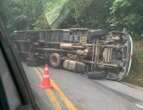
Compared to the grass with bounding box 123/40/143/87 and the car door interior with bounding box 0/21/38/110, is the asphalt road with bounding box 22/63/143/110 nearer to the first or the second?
the grass with bounding box 123/40/143/87

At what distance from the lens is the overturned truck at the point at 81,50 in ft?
28.8

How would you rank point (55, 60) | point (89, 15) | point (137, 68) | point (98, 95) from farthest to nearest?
point (89, 15) → point (55, 60) → point (137, 68) → point (98, 95)

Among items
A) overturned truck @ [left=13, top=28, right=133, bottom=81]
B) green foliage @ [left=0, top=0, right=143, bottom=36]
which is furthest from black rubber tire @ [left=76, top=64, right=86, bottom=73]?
green foliage @ [left=0, top=0, right=143, bottom=36]

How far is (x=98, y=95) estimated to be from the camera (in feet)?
21.1

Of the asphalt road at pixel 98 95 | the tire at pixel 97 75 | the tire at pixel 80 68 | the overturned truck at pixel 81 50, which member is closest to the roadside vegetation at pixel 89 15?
the overturned truck at pixel 81 50

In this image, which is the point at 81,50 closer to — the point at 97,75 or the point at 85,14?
the point at 97,75

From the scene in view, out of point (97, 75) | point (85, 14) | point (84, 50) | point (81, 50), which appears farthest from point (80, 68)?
point (85, 14)

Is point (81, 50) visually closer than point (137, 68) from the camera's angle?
No

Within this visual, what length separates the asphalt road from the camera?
18.5 ft

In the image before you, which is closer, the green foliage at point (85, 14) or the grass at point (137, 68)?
the grass at point (137, 68)

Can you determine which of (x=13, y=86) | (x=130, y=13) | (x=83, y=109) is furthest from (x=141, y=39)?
(x=13, y=86)

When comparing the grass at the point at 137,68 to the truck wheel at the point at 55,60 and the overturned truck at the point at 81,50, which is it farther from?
the truck wheel at the point at 55,60

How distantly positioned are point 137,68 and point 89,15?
418 cm

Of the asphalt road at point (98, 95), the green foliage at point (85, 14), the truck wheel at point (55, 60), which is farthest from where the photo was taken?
the green foliage at point (85, 14)
